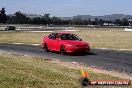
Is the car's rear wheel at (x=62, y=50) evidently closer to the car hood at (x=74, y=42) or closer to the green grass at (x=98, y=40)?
the car hood at (x=74, y=42)

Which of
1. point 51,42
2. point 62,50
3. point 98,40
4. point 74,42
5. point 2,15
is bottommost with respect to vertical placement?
point 98,40

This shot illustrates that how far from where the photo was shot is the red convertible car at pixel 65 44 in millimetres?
24328

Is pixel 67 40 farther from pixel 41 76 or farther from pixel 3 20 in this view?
pixel 3 20

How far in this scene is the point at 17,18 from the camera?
168500mm

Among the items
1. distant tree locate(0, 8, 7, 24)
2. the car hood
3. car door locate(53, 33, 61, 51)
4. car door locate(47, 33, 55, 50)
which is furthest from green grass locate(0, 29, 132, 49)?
distant tree locate(0, 8, 7, 24)

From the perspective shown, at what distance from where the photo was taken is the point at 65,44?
24.7m

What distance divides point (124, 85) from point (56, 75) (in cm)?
279

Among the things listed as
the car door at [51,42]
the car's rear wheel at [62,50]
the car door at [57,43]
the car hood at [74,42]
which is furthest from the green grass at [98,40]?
the car's rear wheel at [62,50]

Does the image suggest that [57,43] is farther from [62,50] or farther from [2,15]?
[2,15]

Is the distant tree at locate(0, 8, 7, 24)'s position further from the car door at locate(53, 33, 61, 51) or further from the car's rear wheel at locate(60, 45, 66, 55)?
the car's rear wheel at locate(60, 45, 66, 55)

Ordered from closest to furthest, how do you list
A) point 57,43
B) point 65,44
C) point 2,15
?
1. point 65,44
2. point 57,43
3. point 2,15

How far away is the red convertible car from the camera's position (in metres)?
24.3

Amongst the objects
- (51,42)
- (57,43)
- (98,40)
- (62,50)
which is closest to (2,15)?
(98,40)

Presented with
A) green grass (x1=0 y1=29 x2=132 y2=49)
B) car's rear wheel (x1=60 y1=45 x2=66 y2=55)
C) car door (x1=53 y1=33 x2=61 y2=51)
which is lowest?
green grass (x1=0 y1=29 x2=132 y2=49)
